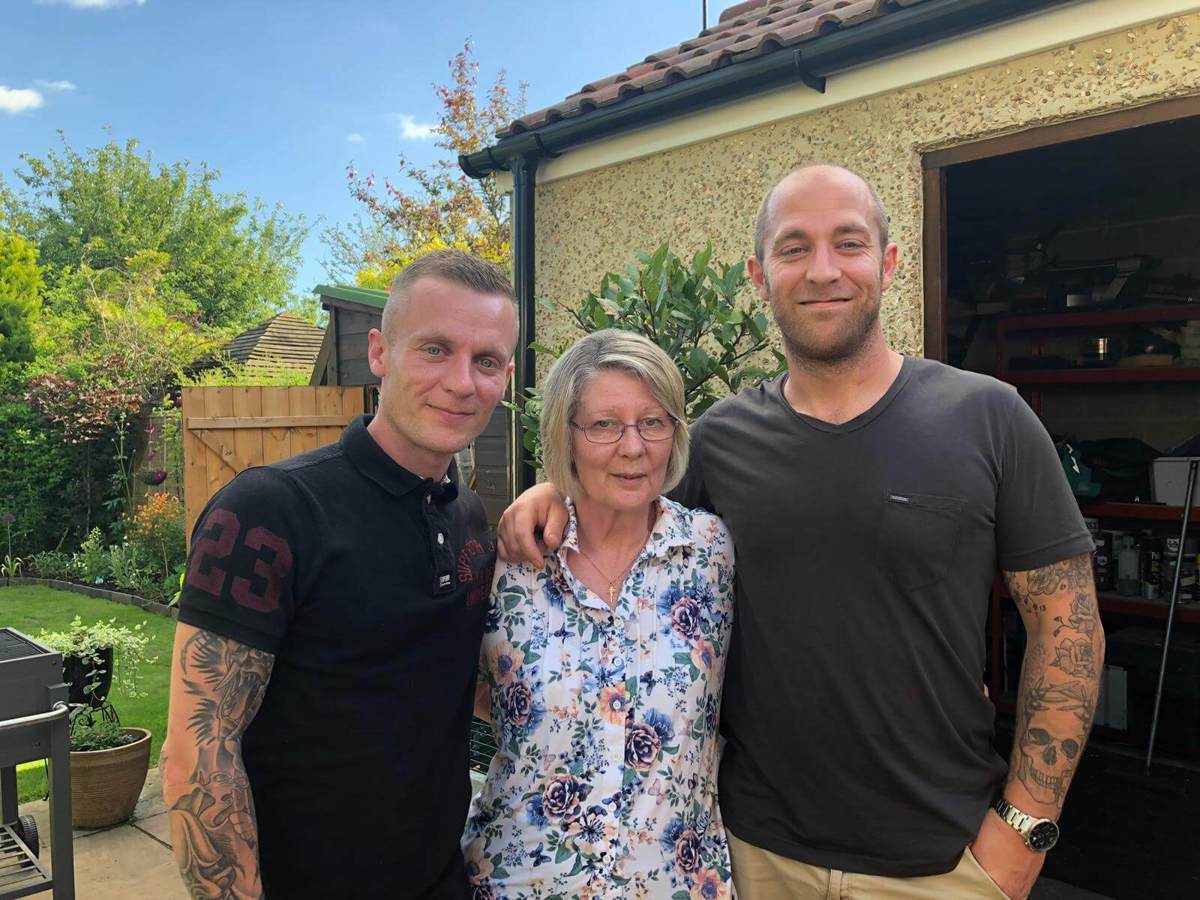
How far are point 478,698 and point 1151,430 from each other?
6111 millimetres

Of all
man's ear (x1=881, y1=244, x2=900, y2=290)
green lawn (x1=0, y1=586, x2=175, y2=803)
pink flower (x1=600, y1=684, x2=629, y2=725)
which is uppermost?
man's ear (x1=881, y1=244, x2=900, y2=290)

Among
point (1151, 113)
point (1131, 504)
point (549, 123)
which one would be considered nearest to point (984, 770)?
point (1151, 113)

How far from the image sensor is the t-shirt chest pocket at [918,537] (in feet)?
5.35

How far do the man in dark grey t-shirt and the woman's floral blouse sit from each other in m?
0.10

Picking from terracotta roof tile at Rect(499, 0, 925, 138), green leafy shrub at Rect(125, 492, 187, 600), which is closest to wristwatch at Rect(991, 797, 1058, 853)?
terracotta roof tile at Rect(499, 0, 925, 138)

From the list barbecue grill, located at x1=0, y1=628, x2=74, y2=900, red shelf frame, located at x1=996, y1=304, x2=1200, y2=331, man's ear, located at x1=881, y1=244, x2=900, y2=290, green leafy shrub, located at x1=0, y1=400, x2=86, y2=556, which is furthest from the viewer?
green leafy shrub, located at x1=0, y1=400, x2=86, y2=556

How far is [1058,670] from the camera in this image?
5.55ft

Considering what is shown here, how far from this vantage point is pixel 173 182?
33469mm

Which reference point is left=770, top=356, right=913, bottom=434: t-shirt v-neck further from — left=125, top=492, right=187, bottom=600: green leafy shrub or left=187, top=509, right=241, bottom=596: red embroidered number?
left=125, top=492, right=187, bottom=600: green leafy shrub

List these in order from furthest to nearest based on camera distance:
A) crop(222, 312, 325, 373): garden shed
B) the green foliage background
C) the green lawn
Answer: crop(222, 312, 325, 373): garden shed < the green foliage background < the green lawn

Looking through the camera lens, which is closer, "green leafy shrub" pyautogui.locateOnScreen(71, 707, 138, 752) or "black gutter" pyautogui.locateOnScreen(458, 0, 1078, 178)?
"black gutter" pyautogui.locateOnScreen(458, 0, 1078, 178)

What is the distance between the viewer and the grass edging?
29.2 feet

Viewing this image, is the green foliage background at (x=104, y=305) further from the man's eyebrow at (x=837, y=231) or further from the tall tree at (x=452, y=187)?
the man's eyebrow at (x=837, y=231)

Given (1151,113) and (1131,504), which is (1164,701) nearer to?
(1131,504)
